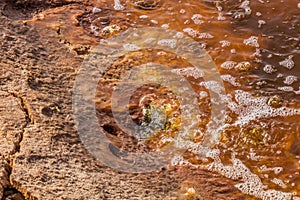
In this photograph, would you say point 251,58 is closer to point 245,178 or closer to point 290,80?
point 290,80

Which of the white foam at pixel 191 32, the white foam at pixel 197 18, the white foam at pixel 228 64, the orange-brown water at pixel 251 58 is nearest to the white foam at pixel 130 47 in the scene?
the orange-brown water at pixel 251 58

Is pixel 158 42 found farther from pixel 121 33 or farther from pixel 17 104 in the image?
pixel 17 104

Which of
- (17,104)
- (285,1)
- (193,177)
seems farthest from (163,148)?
(285,1)

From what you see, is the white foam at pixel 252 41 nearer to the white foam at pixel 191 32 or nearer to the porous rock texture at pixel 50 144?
the white foam at pixel 191 32

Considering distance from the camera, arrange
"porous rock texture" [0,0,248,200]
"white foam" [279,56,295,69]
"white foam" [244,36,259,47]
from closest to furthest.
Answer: "porous rock texture" [0,0,248,200] → "white foam" [279,56,295,69] → "white foam" [244,36,259,47]

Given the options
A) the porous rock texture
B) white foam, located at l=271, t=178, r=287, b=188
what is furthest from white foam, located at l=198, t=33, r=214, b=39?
white foam, located at l=271, t=178, r=287, b=188

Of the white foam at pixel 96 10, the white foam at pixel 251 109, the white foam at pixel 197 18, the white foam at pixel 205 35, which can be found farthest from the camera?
the white foam at pixel 96 10

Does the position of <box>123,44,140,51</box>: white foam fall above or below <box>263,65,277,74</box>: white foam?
below

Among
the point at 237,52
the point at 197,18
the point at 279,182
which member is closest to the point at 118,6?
the point at 197,18

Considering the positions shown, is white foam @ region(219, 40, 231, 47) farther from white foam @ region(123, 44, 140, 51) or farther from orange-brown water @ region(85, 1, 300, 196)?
white foam @ region(123, 44, 140, 51)
